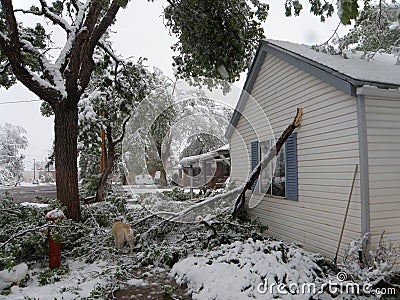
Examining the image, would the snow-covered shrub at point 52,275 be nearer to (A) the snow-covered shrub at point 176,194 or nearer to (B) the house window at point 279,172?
(A) the snow-covered shrub at point 176,194

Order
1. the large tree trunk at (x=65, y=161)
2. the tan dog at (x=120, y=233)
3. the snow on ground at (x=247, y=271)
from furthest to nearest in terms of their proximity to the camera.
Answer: the large tree trunk at (x=65, y=161) < the tan dog at (x=120, y=233) < the snow on ground at (x=247, y=271)

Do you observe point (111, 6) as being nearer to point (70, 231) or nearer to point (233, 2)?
point (233, 2)

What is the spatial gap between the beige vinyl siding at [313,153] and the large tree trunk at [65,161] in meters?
4.05

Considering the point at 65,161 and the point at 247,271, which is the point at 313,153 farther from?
the point at 65,161

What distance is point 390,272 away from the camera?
3.15 meters

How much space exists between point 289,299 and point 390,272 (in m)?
1.18

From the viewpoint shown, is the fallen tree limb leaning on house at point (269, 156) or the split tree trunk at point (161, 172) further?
the split tree trunk at point (161, 172)

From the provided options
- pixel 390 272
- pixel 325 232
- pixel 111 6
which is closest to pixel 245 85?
pixel 111 6

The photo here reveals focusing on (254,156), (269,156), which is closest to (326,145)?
(269,156)

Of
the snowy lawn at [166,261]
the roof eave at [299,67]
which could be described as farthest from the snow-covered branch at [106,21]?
the snowy lawn at [166,261]

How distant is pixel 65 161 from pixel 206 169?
9.66 feet

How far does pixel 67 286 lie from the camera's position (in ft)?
12.5

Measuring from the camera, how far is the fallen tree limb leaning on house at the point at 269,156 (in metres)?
5.21

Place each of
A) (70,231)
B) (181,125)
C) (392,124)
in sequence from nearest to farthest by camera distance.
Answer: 1. (392,124)
2. (70,231)
3. (181,125)
